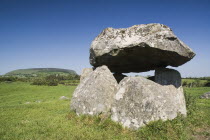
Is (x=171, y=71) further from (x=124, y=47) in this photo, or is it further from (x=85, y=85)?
(x=85, y=85)

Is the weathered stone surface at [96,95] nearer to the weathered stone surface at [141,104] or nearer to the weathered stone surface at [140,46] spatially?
the weathered stone surface at [141,104]

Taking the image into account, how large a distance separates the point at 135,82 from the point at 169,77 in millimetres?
4214

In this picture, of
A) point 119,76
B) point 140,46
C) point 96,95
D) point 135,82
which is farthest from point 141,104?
point 119,76

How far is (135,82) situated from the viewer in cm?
1016

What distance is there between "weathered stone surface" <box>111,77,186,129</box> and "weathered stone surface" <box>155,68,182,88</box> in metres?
2.83

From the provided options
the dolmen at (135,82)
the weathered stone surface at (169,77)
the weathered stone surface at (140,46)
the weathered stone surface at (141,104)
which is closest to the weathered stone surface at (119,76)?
the dolmen at (135,82)

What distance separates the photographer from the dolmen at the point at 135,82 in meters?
9.30

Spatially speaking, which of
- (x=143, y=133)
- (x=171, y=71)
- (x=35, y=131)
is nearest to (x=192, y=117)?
(x=171, y=71)

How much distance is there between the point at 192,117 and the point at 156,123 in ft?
12.9

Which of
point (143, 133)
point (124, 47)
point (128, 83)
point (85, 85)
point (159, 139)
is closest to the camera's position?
point (159, 139)

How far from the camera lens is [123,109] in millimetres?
9703

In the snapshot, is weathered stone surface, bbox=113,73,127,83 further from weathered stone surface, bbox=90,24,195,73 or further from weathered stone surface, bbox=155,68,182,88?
weathered stone surface, bbox=155,68,182,88

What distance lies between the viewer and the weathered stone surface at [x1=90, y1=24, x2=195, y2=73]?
1082 cm

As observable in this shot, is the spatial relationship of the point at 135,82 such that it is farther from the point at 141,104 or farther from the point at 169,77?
the point at 169,77
